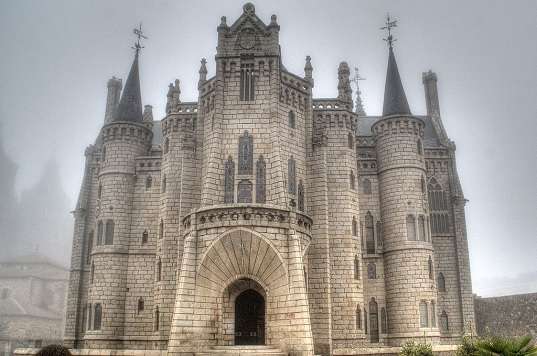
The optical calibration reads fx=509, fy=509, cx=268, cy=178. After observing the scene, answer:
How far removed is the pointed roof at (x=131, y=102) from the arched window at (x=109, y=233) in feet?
24.6

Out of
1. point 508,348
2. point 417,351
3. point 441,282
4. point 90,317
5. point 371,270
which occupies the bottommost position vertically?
point 417,351

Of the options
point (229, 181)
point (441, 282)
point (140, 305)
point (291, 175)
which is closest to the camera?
point (229, 181)

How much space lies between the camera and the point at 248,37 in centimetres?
3048

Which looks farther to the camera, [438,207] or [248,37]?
[438,207]

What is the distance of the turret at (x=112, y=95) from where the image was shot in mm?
43375

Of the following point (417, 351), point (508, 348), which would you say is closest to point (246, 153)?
point (417, 351)

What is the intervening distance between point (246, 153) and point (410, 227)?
12247mm

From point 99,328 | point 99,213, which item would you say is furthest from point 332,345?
point 99,213

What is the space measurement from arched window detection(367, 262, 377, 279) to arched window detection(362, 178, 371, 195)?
4.92m

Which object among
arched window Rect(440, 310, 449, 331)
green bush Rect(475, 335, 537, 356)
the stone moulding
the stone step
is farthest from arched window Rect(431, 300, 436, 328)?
green bush Rect(475, 335, 537, 356)

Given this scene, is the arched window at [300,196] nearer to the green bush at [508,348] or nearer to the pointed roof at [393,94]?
the pointed roof at [393,94]

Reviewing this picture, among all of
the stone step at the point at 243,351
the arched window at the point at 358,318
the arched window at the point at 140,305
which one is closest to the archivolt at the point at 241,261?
the stone step at the point at 243,351

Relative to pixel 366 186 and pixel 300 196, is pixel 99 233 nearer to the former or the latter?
pixel 300 196

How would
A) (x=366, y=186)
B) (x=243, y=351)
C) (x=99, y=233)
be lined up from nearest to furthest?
1. (x=243, y=351)
2. (x=99, y=233)
3. (x=366, y=186)
